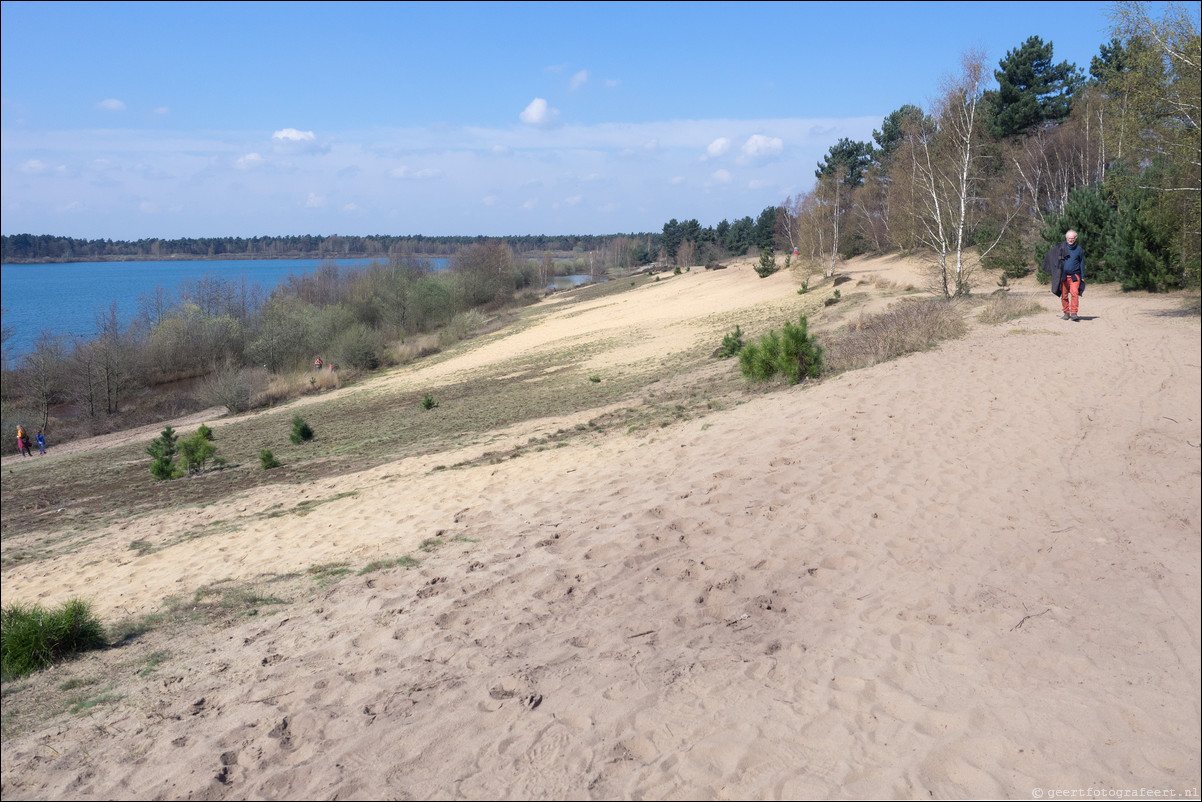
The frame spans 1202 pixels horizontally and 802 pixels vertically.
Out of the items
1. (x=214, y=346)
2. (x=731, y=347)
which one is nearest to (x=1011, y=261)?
(x=731, y=347)

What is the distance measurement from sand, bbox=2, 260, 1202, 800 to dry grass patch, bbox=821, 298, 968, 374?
4173mm

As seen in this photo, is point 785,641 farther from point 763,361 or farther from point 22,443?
point 22,443

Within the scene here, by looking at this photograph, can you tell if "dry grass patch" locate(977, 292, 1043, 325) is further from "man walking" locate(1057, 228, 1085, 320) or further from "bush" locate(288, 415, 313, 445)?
"bush" locate(288, 415, 313, 445)

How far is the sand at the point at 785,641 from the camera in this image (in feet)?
10.9

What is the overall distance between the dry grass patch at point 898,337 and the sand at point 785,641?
4.17m

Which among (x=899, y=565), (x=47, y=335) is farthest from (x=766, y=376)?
(x=47, y=335)

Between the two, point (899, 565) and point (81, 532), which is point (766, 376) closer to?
point (899, 565)

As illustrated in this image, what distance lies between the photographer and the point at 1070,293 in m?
7.79

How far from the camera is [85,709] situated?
4969 mm

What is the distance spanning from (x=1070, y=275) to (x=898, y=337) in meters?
4.72

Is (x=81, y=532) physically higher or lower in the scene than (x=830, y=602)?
lower

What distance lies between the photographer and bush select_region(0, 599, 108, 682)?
5.95 m

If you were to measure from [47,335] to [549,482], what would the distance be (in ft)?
166

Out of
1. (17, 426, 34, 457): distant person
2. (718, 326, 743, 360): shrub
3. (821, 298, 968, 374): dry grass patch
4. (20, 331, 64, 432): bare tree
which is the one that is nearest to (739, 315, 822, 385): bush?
(821, 298, 968, 374): dry grass patch
